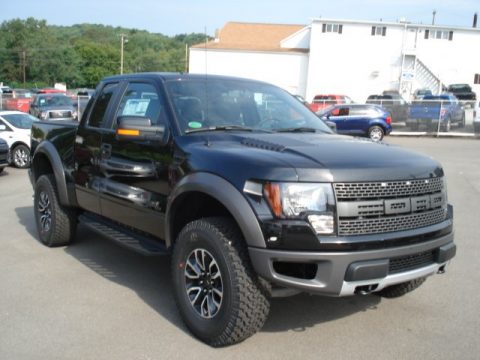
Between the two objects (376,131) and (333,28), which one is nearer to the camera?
(376,131)

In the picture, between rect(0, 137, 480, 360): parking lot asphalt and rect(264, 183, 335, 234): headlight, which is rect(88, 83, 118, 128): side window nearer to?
rect(0, 137, 480, 360): parking lot asphalt

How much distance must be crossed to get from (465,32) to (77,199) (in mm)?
47869

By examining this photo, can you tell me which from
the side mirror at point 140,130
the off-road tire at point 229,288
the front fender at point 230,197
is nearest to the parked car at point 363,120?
the side mirror at point 140,130

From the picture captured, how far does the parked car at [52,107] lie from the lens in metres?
22.8

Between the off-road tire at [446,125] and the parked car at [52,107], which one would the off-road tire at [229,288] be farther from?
the off-road tire at [446,125]

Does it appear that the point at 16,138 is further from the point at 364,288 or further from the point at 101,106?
the point at 364,288

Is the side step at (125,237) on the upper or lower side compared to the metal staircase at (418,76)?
lower

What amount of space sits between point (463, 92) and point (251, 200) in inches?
1557

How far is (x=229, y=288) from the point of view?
3422 mm

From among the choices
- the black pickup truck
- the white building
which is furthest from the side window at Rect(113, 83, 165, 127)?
the white building

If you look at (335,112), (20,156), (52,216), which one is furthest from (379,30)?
(52,216)

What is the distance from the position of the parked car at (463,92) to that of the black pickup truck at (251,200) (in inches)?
1436

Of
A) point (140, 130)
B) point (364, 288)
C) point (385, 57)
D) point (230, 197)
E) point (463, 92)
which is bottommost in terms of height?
point (364, 288)

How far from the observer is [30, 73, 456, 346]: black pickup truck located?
10.6 ft
